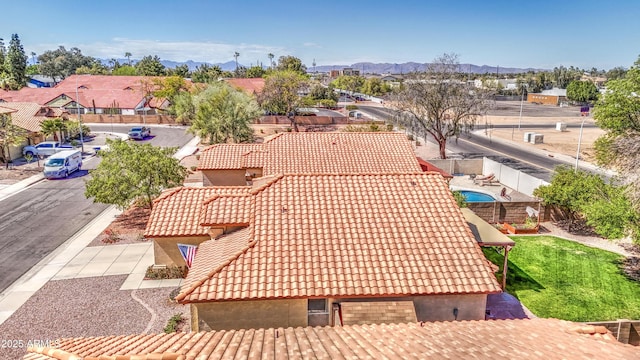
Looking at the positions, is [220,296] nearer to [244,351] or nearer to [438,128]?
[244,351]

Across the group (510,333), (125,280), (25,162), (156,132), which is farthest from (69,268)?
(156,132)

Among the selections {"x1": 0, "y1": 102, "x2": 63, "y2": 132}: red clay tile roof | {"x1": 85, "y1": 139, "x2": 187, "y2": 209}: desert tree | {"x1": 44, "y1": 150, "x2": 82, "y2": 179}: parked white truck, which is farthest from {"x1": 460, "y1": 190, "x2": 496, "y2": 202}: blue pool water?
{"x1": 0, "y1": 102, "x2": 63, "y2": 132}: red clay tile roof

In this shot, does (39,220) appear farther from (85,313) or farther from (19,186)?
(85,313)

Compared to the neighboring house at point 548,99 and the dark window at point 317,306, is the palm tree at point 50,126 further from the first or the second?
the neighboring house at point 548,99

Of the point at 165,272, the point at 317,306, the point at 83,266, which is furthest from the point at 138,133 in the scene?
the point at 317,306

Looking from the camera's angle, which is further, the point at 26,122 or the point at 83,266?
the point at 26,122

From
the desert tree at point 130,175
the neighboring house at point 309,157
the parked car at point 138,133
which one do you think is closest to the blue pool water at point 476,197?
the neighboring house at point 309,157

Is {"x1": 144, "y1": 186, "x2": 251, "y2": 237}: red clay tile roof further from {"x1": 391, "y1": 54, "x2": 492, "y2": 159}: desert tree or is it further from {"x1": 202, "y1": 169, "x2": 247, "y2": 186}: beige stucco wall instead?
{"x1": 391, "y1": 54, "x2": 492, "y2": 159}: desert tree
